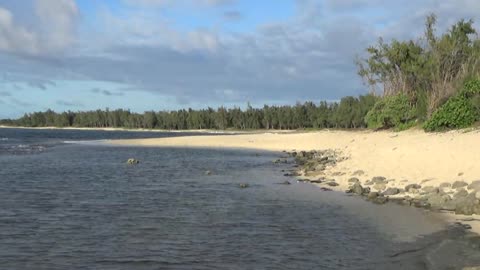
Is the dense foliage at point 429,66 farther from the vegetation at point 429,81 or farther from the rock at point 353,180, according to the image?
the rock at point 353,180

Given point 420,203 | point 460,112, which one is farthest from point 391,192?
point 460,112

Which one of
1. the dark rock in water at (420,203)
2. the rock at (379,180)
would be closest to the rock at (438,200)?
the dark rock in water at (420,203)

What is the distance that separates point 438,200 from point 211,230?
7.85m

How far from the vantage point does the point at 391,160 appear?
27.3m

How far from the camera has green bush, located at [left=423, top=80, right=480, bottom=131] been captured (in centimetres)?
3800

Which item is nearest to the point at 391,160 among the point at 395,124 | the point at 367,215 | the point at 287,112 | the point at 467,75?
the point at 367,215

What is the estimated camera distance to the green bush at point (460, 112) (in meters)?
38.0

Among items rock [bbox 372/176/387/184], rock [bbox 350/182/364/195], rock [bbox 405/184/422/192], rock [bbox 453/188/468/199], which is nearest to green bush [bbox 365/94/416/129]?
rock [bbox 372/176/387/184]

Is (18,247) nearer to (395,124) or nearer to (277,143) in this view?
(395,124)

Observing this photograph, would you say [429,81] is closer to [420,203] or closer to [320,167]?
[320,167]

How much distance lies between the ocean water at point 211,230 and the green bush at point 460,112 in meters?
20.0

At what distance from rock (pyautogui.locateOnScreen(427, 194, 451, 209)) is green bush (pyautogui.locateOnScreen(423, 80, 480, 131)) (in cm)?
2202

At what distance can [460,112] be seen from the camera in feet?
127

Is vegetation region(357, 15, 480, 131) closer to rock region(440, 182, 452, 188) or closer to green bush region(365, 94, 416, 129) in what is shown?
green bush region(365, 94, 416, 129)
